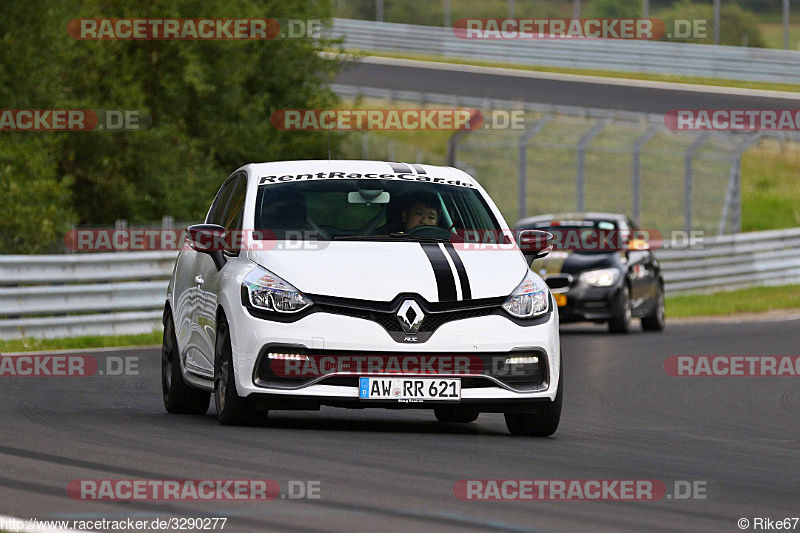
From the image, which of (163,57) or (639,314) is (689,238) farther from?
(163,57)

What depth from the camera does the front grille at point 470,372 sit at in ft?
30.8

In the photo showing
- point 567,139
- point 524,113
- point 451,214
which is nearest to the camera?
point 451,214

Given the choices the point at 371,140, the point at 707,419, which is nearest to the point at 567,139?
the point at 371,140

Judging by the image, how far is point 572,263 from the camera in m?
22.2

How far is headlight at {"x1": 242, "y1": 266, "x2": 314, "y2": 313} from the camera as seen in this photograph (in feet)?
31.0

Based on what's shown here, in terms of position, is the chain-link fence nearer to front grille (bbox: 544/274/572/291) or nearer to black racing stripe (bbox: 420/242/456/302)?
front grille (bbox: 544/274/572/291)

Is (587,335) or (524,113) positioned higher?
(524,113)

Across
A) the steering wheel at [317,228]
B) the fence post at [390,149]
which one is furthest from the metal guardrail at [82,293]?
the fence post at [390,149]

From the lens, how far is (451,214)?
10.6 m

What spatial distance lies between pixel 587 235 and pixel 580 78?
84.1ft

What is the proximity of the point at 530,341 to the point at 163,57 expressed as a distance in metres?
20.9
